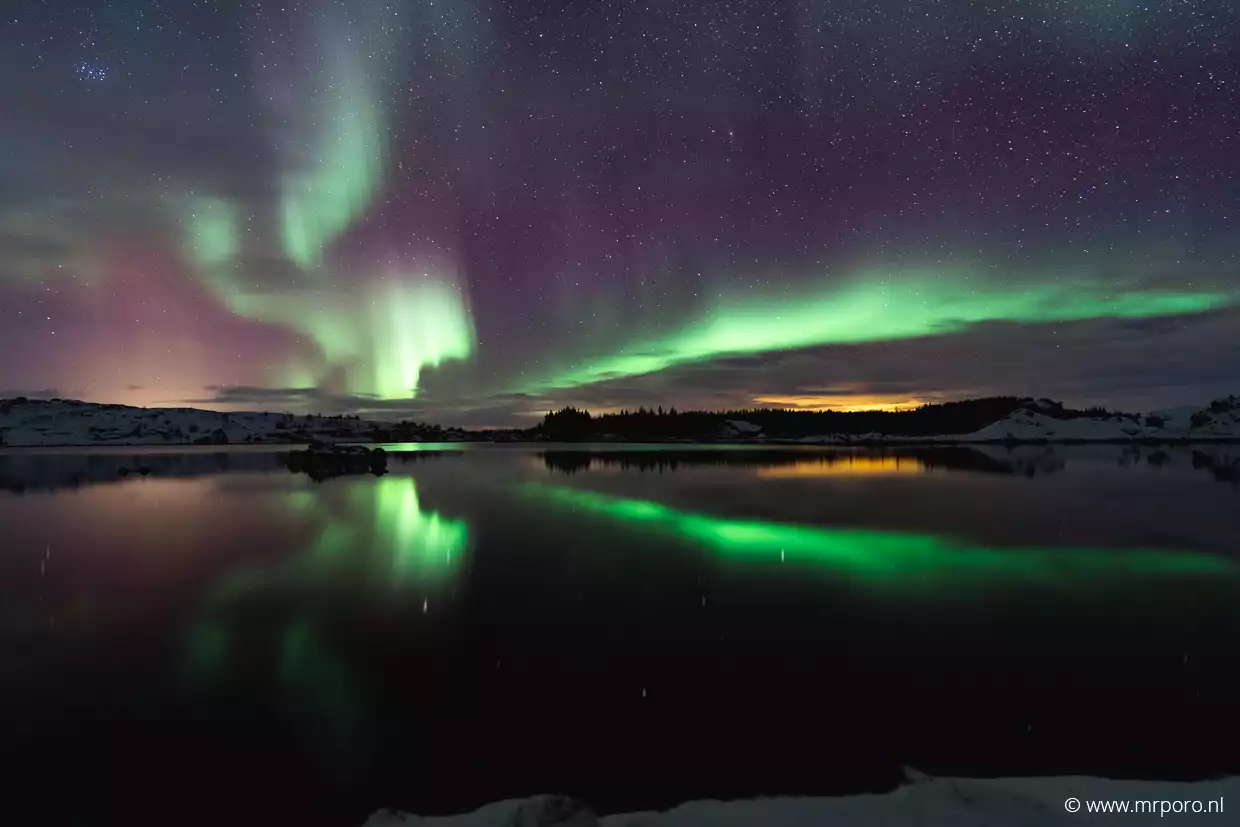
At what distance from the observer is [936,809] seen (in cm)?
736

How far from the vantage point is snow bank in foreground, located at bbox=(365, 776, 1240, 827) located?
23.3 ft

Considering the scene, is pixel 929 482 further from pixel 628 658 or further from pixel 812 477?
pixel 628 658

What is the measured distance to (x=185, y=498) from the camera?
4622 centimetres

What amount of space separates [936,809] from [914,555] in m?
17.8

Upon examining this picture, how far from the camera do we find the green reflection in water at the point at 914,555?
827 inches

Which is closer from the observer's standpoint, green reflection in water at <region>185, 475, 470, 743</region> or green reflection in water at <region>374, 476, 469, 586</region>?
green reflection in water at <region>185, 475, 470, 743</region>

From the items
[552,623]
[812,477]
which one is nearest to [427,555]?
[552,623]

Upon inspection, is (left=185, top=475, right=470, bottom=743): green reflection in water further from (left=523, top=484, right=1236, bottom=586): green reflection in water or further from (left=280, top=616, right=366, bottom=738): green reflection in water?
(left=523, top=484, right=1236, bottom=586): green reflection in water

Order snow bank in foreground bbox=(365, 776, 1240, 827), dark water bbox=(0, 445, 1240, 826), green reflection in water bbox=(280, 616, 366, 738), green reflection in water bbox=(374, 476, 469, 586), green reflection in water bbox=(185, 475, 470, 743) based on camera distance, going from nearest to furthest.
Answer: snow bank in foreground bbox=(365, 776, 1240, 827) → dark water bbox=(0, 445, 1240, 826) → green reflection in water bbox=(280, 616, 366, 738) → green reflection in water bbox=(185, 475, 470, 743) → green reflection in water bbox=(374, 476, 469, 586)

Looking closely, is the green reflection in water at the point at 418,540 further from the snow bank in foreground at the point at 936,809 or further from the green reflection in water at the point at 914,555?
the snow bank in foreground at the point at 936,809

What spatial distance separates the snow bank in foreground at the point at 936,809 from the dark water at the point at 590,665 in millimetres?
615

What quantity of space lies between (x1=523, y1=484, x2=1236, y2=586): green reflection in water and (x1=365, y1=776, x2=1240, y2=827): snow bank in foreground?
11.8 m

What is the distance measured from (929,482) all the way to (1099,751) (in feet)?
176

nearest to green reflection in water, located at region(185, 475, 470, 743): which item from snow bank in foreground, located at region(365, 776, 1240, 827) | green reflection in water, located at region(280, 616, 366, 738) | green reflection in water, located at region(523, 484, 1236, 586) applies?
green reflection in water, located at region(280, 616, 366, 738)
